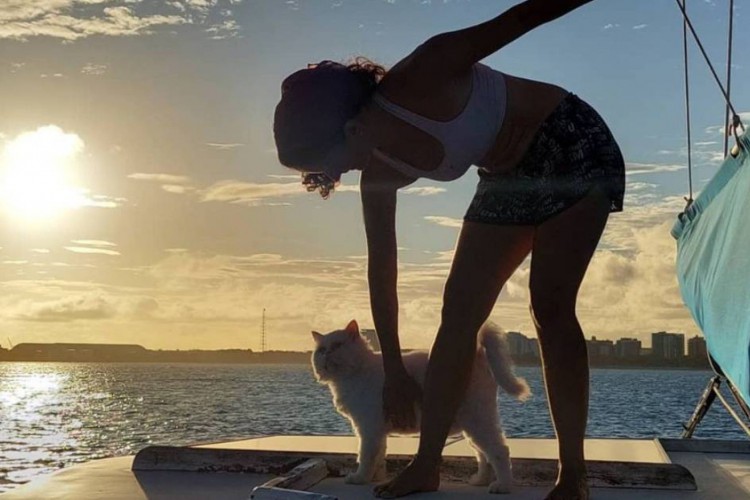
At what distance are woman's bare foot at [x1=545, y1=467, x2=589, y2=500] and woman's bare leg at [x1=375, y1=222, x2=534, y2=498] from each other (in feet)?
1.20

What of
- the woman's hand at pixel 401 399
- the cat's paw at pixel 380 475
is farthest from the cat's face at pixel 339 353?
the cat's paw at pixel 380 475

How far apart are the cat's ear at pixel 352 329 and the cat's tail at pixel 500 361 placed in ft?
1.66

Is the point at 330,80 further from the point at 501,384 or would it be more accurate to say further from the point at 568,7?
the point at 501,384

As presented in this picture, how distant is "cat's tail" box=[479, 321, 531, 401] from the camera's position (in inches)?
113

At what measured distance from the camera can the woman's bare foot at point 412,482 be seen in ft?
8.53

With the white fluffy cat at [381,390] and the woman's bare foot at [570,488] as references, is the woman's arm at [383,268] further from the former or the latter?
the woman's bare foot at [570,488]

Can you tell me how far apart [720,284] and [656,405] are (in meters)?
39.6

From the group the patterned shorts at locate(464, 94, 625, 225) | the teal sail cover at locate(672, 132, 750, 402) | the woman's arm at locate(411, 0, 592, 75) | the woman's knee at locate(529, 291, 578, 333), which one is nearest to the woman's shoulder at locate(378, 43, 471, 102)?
the woman's arm at locate(411, 0, 592, 75)

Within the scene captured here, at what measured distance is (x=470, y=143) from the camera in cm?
241

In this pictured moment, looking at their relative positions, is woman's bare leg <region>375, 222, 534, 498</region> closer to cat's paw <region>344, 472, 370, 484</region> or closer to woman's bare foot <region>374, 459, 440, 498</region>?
woman's bare foot <region>374, 459, 440, 498</region>

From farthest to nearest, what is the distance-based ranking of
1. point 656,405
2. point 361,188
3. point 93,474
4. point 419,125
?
point 656,405
point 93,474
point 361,188
point 419,125

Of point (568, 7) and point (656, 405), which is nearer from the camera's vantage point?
point (568, 7)

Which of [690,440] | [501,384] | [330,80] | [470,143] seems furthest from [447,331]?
[690,440]

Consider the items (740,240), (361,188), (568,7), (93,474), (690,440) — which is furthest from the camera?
(690,440)
